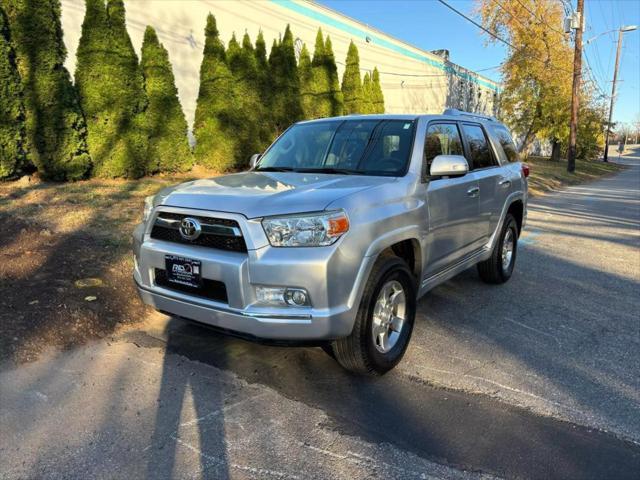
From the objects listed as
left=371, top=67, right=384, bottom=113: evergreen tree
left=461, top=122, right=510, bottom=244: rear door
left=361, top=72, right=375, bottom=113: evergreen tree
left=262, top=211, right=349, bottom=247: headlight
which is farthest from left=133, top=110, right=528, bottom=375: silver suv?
left=371, top=67, right=384, bottom=113: evergreen tree

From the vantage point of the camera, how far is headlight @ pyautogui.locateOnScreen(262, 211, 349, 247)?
2875 millimetres

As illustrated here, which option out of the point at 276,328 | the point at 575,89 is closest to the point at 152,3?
the point at 276,328

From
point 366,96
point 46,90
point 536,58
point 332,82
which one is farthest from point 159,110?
point 536,58

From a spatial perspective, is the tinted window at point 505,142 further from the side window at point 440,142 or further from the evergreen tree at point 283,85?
the evergreen tree at point 283,85

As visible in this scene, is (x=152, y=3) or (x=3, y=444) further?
(x=152, y=3)

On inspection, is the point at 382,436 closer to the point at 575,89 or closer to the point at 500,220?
the point at 500,220

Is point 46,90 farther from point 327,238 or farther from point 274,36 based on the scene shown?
point 274,36

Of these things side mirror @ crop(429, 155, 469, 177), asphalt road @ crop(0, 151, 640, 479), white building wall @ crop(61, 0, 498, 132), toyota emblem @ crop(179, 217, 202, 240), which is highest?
white building wall @ crop(61, 0, 498, 132)

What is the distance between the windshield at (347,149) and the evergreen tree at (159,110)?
7.49 meters

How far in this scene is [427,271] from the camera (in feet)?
12.8

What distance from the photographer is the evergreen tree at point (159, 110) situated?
444 inches

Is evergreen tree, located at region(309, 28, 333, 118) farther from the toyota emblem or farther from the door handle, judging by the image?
the toyota emblem

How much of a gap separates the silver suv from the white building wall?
10.0 metres

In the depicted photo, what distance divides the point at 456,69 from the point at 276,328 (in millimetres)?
38199
